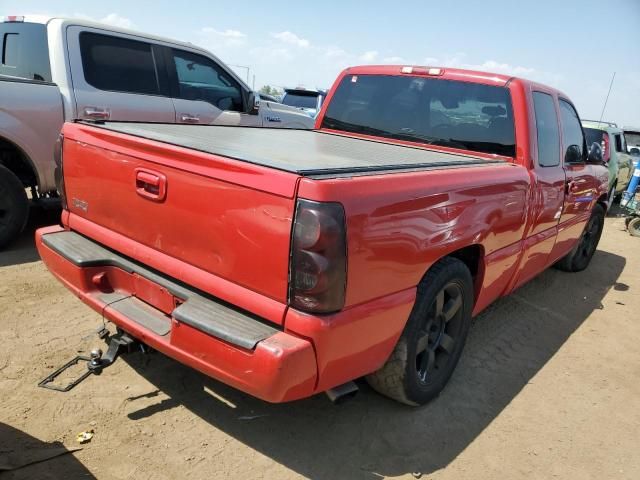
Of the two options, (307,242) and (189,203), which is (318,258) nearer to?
(307,242)

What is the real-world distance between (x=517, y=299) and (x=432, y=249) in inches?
113

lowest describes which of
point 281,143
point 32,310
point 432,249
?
point 32,310

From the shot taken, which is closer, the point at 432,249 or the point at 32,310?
the point at 432,249

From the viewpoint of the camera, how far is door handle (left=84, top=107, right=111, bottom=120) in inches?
192

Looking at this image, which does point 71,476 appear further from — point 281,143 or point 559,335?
point 559,335

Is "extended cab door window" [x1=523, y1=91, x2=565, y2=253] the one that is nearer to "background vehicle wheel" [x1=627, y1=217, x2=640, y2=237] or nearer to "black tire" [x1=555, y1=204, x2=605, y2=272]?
"black tire" [x1=555, y1=204, x2=605, y2=272]

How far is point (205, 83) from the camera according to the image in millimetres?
6023

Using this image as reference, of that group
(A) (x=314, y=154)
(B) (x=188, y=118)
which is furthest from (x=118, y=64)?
(A) (x=314, y=154)

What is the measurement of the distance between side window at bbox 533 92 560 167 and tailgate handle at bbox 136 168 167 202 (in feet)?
8.55

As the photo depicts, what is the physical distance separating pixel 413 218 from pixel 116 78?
4138mm

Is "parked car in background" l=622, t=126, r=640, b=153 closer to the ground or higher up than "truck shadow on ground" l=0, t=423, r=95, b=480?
higher up

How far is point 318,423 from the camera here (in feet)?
8.89

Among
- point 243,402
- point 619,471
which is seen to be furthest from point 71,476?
point 619,471

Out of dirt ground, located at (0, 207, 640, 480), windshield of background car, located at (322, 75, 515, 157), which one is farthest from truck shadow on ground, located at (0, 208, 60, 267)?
windshield of background car, located at (322, 75, 515, 157)
